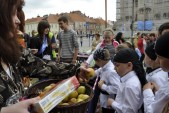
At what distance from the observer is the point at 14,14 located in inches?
65.9

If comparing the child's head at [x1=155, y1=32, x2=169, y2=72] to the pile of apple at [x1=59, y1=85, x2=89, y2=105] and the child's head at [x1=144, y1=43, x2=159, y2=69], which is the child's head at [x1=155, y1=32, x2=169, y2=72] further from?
the child's head at [x1=144, y1=43, x2=159, y2=69]

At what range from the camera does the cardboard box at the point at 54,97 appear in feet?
4.63

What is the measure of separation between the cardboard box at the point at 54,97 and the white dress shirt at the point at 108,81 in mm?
2140

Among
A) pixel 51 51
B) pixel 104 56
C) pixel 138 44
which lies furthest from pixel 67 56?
pixel 138 44

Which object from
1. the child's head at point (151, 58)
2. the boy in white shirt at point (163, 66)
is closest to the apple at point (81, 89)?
the boy in white shirt at point (163, 66)

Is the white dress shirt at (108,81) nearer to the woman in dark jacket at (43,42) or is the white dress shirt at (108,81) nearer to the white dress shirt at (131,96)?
the white dress shirt at (131,96)

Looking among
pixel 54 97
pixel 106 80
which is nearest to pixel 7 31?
pixel 54 97

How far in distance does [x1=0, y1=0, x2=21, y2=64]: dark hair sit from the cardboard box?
13.6 inches

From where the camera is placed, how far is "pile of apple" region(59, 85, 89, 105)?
1795 millimetres

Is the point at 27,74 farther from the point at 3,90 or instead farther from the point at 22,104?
the point at 22,104

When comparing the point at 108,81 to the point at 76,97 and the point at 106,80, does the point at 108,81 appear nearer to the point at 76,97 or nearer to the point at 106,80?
the point at 106,80

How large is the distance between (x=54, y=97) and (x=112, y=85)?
8.15 feet

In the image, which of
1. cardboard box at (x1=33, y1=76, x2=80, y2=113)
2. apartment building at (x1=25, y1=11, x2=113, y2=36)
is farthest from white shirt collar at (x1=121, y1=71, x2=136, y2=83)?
apartment building at (x1=25, y1=11, x2=113, y2=36)

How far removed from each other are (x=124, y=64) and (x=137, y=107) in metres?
0.52
